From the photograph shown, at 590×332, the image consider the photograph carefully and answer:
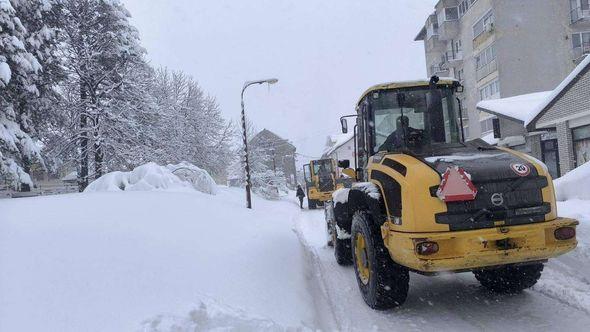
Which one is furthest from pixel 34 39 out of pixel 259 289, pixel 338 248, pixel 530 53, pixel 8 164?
pixel 530 53

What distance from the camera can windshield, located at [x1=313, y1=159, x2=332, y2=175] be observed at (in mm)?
26553

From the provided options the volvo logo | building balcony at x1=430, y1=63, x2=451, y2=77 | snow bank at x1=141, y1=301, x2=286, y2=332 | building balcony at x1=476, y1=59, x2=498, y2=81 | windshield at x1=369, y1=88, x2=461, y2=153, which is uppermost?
building balcony at x1=430, y1=63, x2=451, y2=77

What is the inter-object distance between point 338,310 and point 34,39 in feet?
54.0

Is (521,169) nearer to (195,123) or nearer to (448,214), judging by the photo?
(448,214)

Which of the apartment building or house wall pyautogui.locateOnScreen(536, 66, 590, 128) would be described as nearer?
house wall pyautogui.locateOnScreen(536, 66, 590, 128)

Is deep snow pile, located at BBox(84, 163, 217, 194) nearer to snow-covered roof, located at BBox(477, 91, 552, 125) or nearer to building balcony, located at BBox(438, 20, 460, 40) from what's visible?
snow-covered roof, located at BBox(477, 91, 552, 125)

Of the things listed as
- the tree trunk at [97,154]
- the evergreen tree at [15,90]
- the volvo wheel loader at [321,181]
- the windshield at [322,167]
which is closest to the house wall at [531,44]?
the windshield at [322,167]

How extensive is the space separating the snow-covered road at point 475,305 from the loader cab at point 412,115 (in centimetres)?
181

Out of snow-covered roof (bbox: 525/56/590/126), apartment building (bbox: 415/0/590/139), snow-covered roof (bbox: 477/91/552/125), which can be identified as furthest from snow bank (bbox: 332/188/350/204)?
apartment building (bbox: 415/0/590/139)

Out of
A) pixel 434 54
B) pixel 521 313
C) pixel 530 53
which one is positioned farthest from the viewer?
pixel 434 54

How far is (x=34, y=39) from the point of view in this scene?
1695 centimetres

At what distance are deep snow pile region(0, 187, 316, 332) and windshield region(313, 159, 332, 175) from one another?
63.8ft

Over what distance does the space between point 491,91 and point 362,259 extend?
32.8 metres

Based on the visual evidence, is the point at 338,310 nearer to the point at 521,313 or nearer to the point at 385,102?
the point at 521,313
